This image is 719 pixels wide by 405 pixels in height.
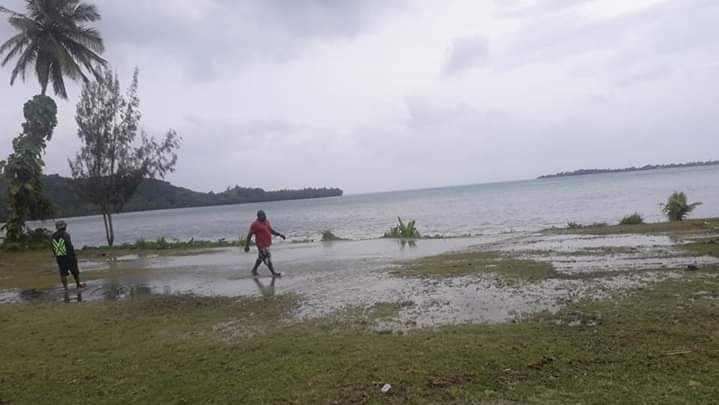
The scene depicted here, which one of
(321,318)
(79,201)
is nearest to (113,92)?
(79,201)

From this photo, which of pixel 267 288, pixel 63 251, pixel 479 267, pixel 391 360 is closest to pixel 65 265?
pixel 63 251

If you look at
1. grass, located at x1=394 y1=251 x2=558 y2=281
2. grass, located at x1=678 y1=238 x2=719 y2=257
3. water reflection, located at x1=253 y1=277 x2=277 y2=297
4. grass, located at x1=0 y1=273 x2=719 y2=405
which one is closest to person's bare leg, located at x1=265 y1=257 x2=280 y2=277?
water reflection, located at x1=253 y1=277 x2=277 y2=297

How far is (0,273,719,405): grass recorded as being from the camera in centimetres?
447

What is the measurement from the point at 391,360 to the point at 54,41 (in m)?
28.2

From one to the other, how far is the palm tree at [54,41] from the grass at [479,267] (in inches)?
911

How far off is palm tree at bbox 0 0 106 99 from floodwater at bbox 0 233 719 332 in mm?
13901

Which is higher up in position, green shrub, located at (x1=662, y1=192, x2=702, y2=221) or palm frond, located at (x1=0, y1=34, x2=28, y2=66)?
palm frond, located at (x1=0, y1=34, x2=28, y2=66)

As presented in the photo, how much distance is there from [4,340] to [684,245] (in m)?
14.8

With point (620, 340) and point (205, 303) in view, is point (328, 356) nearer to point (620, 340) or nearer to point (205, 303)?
point (620, 340)

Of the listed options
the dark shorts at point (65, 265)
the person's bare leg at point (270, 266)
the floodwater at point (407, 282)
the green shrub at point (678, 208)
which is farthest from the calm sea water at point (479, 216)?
the dark shorts at point (65, 265)

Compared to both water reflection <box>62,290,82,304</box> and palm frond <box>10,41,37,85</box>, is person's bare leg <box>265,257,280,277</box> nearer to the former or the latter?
water reflection <box>62,290,82,304</box>

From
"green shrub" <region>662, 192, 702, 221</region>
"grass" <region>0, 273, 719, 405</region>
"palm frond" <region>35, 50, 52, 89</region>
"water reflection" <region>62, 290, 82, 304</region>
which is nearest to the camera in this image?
"grass" <region>0, 273, 719, 405</region>

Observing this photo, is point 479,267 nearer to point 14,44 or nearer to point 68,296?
point 68,296

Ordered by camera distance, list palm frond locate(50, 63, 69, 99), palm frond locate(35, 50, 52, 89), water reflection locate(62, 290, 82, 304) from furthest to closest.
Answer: palm frond locate(50, 63, 69, 99) < palm frond locate(35, 50, 52, 89) < water reflection locate(62, 290, 82, 304)
